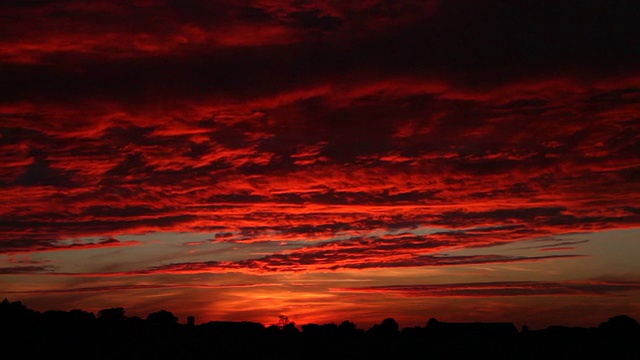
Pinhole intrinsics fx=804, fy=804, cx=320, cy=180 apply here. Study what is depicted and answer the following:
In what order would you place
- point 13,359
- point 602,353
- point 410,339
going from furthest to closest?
point 410,339, point 602,353, point 13,359

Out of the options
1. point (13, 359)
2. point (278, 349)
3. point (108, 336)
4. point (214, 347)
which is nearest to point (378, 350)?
point (278, 349)

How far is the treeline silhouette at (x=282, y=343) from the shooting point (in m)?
70.9

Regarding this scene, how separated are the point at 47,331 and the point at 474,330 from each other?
6039 centimetres

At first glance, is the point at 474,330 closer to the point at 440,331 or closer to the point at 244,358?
the point at 440,331

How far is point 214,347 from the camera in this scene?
79875 mm

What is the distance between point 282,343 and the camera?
9400 centimetres

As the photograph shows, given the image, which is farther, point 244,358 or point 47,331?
point 47,331

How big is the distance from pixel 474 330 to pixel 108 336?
54.9 m

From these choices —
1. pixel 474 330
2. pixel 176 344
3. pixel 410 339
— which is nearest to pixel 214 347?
pixel 176 344

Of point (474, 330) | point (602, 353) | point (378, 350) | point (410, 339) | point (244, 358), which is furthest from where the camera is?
point (474, 330)

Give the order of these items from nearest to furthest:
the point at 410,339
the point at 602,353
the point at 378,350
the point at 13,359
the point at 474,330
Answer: the point at 13,359 < the point at 602,353 < the point at 378,350 < the point at 410,339 < the point at 474,330

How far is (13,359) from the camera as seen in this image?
58.8m

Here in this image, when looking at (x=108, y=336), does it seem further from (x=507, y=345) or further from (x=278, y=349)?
(x=507, y=345)

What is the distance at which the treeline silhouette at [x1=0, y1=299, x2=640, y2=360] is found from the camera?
7088cm
